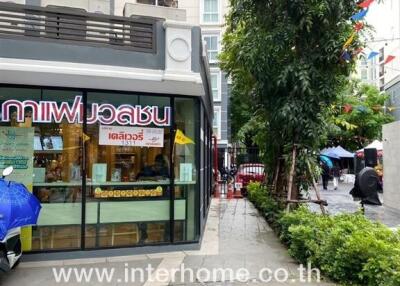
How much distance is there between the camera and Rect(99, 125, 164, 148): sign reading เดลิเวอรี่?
25.9 ft

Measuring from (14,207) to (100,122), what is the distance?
235 cm

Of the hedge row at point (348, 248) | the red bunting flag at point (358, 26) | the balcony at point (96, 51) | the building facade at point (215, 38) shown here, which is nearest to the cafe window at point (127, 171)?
the balcony at point (96, 51)

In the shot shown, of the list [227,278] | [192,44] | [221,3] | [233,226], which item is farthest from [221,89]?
[227,278]

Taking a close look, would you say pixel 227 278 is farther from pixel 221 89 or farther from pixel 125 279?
pixel 221 89

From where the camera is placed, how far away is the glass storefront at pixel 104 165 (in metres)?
7.52

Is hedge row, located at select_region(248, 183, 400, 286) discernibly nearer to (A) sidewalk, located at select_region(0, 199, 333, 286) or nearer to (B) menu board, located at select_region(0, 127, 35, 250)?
(A) sidewalk, located at select_region(0, 199, 333, 286)

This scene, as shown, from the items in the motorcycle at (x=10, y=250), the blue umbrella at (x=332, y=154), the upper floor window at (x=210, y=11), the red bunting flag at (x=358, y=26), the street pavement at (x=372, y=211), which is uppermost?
the upper floor window at (x=210, y=11)

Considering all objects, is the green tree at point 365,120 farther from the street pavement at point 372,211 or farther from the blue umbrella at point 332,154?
the street pavement at point 372,211

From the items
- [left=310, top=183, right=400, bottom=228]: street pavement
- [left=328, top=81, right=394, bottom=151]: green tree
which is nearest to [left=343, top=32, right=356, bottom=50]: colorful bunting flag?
[left=310, top=183, right=400, bottom=228]: street pavement

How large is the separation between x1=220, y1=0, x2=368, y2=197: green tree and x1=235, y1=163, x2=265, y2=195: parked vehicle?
974 cm

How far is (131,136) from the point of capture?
26.4 ft

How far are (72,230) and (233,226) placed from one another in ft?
14.7
